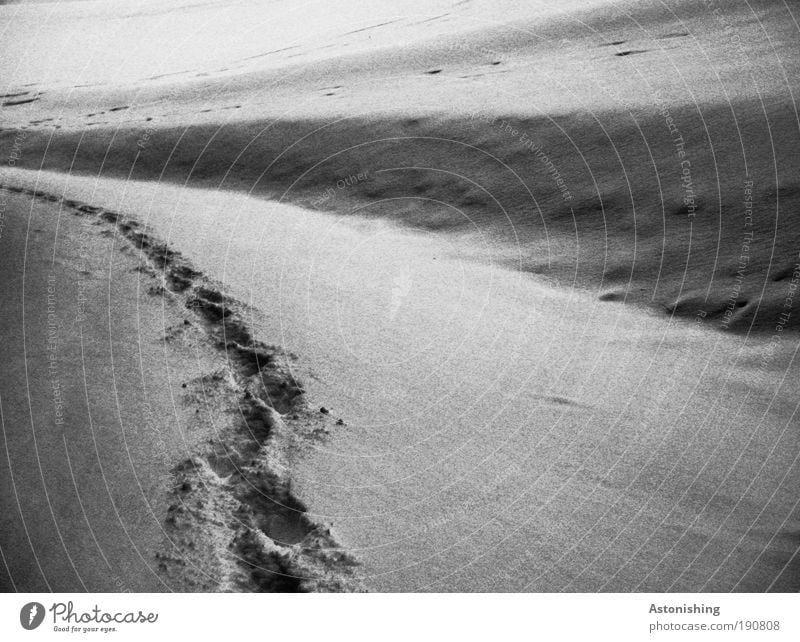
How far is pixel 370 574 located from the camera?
3.40 m

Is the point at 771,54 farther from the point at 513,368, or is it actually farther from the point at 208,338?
the point at 208,338

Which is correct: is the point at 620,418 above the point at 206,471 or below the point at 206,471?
below

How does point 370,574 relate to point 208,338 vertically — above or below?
below

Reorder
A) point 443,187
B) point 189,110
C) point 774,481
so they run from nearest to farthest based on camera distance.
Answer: point 774,481 < point 443,187 < point 189,110

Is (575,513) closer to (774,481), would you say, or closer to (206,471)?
(774,481)

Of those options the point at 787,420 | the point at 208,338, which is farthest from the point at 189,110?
the point at 787,420

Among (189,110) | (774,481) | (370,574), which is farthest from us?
(189,110)

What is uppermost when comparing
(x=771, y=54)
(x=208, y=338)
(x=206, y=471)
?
(x=771, y=54)

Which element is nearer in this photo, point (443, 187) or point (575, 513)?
point (575, 513)

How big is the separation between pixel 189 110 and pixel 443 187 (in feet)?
7.01

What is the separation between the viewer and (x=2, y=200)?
204 inches
